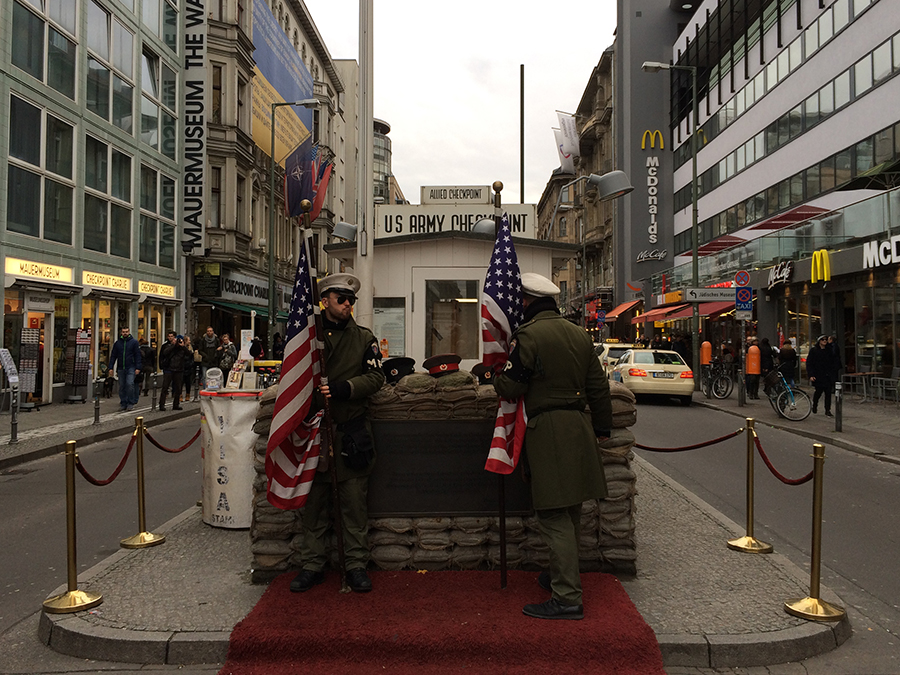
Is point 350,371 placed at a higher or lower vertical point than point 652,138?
lower

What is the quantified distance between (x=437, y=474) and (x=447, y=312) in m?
4.89

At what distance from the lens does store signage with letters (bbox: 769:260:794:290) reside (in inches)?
911

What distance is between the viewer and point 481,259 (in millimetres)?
9562

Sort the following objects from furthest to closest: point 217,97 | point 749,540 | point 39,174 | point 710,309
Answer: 1. point 217,97
2. point 710,309
3. point 39,174
4. point 749,540

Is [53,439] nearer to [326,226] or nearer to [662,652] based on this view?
[662,652]

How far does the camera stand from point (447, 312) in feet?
31.9

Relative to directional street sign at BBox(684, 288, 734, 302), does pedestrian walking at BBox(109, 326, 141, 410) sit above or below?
below

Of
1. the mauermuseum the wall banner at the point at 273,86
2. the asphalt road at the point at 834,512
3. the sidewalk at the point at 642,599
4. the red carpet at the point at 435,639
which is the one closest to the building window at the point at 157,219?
the mauermuseum the wall banner at the point at 273,86

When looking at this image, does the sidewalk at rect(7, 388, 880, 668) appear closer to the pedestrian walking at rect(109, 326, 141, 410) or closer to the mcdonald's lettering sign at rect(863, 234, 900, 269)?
the pedestrian walking at rect(109, 326, 141, 410)

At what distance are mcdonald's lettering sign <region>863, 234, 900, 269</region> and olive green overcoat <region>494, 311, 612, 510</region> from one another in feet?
53.4

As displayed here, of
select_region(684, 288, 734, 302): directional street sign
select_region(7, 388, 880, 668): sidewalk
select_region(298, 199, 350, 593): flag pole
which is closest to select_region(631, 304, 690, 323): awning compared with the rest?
select_region(684, 288, 734, 302): directional street sign

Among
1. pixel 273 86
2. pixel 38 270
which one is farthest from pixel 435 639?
pixel 273 86

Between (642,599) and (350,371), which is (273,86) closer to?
(350,371)

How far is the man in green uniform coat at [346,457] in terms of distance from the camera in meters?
4.63
